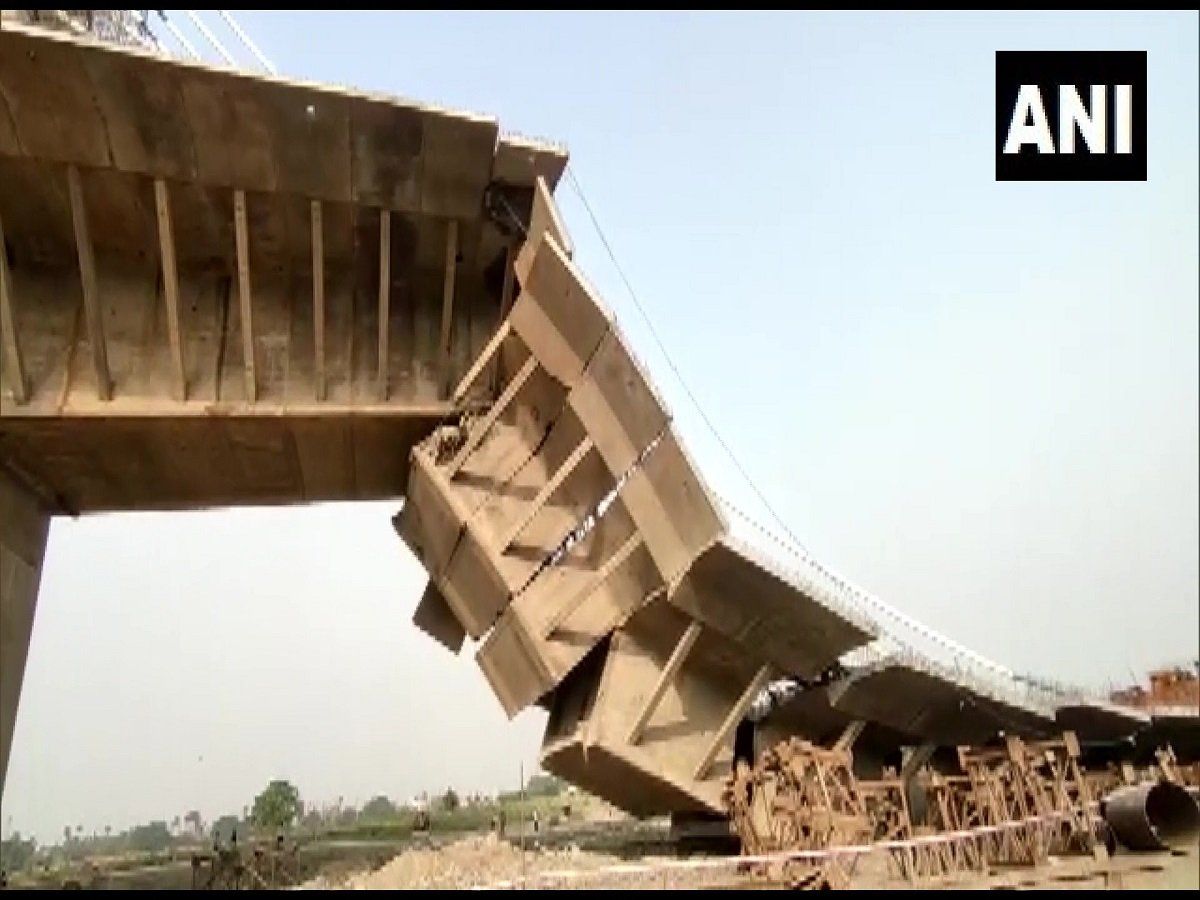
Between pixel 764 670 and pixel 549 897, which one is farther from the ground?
pixel 764 670

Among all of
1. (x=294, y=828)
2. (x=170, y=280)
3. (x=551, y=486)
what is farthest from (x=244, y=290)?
(x=294, y=828)

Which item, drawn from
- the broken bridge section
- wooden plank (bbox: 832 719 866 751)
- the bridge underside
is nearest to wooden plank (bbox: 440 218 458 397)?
the bridge underside

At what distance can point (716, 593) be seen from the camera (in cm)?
1162

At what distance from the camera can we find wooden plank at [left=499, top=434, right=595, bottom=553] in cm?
1223

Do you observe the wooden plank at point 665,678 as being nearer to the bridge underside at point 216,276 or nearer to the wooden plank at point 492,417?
the wooden plank at point 492,417

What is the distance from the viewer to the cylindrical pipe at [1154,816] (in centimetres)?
1027

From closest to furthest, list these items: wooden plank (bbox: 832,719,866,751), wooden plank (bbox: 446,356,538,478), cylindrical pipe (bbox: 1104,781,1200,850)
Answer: cylindrical pipe (bbox: 1104,781,1200,850), wooden plank (bbox: 446,356,538,478), wooden plank (bbox: 832,719,866,751)

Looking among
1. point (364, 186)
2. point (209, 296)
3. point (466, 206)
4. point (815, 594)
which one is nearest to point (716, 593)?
point (815, 594)

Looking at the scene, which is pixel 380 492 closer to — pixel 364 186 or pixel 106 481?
pixel 106 481

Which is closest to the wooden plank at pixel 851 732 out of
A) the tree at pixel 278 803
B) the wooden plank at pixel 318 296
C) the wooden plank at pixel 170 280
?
the wooden plank at pixel 318 296

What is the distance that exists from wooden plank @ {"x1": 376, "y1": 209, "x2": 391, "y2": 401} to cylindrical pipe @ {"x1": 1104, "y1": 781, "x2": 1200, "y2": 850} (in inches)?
407

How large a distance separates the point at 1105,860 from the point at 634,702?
5591 millimetres

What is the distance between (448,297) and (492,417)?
177 cm

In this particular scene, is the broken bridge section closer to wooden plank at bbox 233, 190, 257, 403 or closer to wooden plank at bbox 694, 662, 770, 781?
wooden plank at bbox 694, 662, 770, 781
